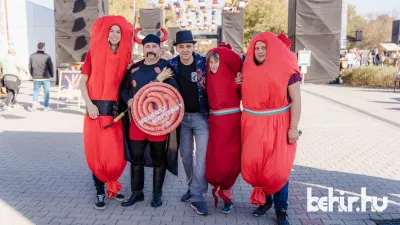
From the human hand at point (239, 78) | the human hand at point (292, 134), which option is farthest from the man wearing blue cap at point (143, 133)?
the human hand at point (292, 134)

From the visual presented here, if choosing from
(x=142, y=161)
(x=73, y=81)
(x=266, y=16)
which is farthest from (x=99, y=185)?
(x=266, y=16)

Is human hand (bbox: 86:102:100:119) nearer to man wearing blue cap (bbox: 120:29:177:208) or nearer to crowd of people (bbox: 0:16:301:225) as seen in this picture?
crowd of people (bbox: 0:16:301:225)

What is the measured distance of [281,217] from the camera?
3840 mm

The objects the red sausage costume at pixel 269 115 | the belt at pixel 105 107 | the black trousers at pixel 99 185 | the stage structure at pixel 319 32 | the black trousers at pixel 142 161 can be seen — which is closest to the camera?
the red sausage costume at pixel 269 115

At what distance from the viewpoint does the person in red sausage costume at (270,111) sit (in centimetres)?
365

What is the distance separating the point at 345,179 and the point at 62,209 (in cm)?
351

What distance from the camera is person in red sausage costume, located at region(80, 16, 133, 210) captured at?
4.14m

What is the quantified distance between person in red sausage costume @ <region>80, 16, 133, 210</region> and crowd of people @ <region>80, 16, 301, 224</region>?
10 millimetres

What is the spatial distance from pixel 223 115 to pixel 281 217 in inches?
44.7

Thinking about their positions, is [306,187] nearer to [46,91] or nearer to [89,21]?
[46,91]

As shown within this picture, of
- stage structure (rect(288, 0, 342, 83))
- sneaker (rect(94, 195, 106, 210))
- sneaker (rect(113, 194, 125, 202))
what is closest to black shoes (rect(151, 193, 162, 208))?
sneaker (rect(113, 194, 125, 202))

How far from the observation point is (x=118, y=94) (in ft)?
13.9

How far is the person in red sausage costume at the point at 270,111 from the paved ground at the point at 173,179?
0.59 meters

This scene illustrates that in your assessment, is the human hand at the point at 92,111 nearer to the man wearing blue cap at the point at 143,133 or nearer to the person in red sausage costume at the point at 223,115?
the man wearing blue cap at the point at 143,133
